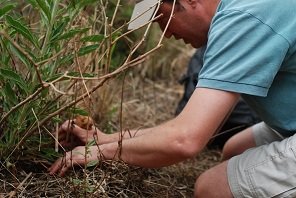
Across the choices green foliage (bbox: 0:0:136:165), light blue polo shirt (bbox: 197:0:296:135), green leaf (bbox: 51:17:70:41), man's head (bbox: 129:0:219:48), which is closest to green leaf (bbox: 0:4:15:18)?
green foliage (bbox: 0:0:136:165)

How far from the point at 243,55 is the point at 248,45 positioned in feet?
0.10

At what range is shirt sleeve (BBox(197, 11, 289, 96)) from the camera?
59.8 inches

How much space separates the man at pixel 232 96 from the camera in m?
1.52

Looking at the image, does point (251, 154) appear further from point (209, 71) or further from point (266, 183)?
point (209, 71)

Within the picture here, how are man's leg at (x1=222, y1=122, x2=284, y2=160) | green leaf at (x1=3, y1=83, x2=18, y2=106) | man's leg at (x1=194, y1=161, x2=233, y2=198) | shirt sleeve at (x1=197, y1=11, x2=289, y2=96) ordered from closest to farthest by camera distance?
shirt sleeve at (x1=197, y1=11, x2=289, y2=96) → green leaf at (x1=3, y1=83, x2=18, y2=106) → man's leg at (x1=194, y1=161, x2=233, y2=198) → man's leg at (x1=222, y1=122, x2=284, y2=160)

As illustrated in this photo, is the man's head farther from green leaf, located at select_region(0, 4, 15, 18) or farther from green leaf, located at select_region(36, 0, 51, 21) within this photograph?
green leaf, located at select_region(0, 4, 15, 18)

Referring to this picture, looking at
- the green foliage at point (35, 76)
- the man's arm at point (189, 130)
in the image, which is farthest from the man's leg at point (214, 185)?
the green foliage at point (35, 76)

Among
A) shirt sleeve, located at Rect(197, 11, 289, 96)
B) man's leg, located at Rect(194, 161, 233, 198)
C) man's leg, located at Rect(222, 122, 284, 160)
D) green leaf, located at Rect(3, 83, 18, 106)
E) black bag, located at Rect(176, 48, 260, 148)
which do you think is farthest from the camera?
black bag, located at Rect(176, 48, 260, 148)

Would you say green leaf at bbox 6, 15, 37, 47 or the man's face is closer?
green leaf at bbox 6, 15, 37, 47

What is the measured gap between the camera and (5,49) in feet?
5.50

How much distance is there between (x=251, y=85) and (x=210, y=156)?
1087 mm

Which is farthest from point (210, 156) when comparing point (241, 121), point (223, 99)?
point (223, 99)

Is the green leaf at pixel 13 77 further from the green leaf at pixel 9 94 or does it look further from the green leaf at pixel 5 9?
the green leaf at pixel 5 9

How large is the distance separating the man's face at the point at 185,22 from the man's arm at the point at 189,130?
0.28 metres
